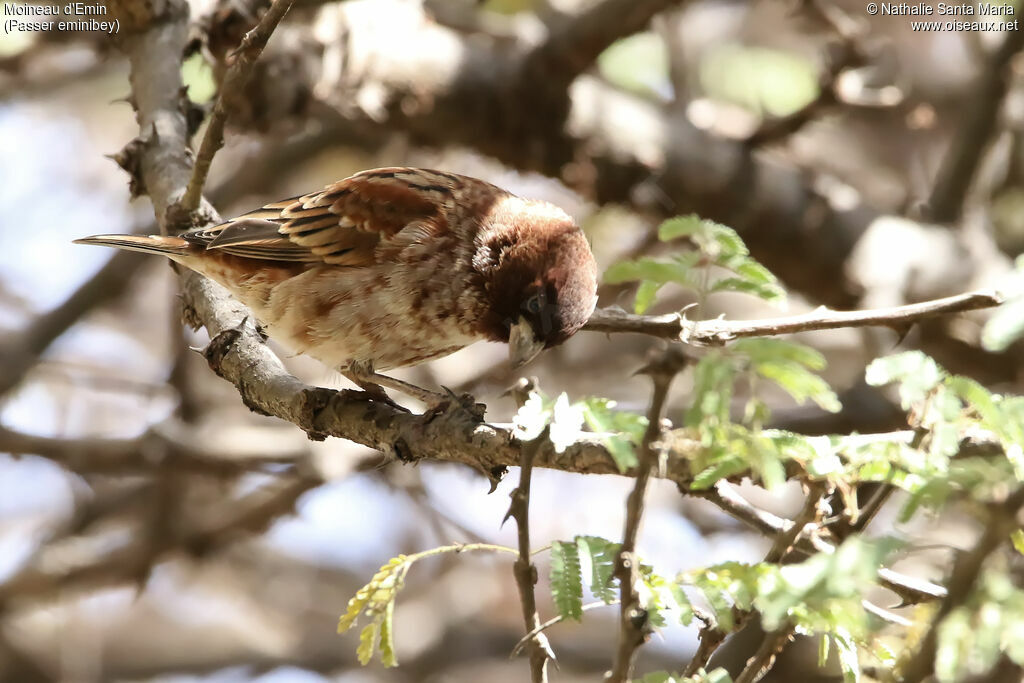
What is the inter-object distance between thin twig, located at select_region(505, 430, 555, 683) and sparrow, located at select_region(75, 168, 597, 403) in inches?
78.5

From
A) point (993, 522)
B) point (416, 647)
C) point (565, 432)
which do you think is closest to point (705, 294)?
point (565, 432)

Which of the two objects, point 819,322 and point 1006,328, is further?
point 819,322

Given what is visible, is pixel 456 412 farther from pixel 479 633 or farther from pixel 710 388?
pixel 479 633

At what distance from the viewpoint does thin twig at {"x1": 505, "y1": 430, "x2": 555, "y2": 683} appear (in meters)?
1.94

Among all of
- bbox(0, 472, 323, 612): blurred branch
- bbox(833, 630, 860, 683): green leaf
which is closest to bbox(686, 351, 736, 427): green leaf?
bbox(833, 630, 860, 683): green leaf

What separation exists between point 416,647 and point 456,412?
4478 mm

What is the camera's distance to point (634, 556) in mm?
1691

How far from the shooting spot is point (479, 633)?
7.33 m

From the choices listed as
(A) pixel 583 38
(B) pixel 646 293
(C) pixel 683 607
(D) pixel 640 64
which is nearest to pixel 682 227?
(B) pixel 646 293

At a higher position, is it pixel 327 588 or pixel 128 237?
pixel 128 237

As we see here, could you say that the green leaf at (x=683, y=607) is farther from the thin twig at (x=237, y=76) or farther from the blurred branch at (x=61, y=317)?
the blurred branch at (x=61, y=317)

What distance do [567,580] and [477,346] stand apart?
5.99 meters

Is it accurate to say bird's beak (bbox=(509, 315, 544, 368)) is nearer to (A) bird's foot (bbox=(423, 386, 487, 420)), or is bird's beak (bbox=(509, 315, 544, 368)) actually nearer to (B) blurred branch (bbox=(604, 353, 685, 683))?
(A) bird's foot (bbox=(423, 386, 487, 420))

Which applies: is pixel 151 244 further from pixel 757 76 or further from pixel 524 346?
pixel 757 76
